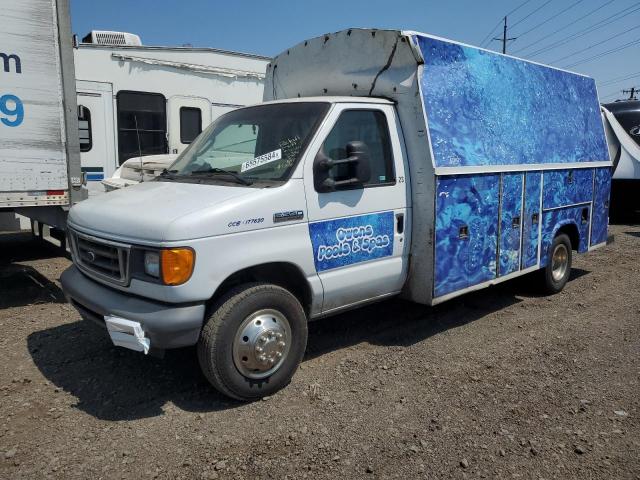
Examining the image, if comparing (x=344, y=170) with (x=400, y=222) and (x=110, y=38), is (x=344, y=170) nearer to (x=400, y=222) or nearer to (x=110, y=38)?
(x=400, y=222)

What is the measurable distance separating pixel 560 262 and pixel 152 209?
5.29 meters

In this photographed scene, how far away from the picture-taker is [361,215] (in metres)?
4.34

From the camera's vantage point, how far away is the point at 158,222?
345cm

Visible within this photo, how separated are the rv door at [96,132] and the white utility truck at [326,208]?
3587 millimetres

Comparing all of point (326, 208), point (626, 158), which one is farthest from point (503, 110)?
point (626, 158)

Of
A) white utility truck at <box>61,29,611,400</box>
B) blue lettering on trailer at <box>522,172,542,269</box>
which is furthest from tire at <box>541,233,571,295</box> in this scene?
blue lettering on trailer at <box>522,172,542,269</box>

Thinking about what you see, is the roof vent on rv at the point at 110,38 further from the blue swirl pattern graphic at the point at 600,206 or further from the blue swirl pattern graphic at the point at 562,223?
the blue swirl pattern graphic at the point at 600,206

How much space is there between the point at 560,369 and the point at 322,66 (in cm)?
348

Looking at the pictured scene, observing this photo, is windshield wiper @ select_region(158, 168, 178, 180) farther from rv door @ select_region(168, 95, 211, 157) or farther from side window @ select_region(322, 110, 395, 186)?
rv door @ select_region(168, 95, 211, 157)

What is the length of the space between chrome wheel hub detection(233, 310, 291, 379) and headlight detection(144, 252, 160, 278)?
2.27 feet

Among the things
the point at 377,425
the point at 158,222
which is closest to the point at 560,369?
the point at 377,425

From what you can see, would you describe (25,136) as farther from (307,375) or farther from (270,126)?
→ (307,375)

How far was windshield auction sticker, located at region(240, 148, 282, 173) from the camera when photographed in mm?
4148

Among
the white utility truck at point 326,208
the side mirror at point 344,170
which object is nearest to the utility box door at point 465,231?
the white utility truck at point 326,208
